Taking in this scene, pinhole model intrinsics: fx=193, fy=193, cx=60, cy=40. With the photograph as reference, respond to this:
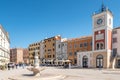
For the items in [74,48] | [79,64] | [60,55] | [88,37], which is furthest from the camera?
[60,55]

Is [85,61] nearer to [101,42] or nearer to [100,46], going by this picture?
[100,46]

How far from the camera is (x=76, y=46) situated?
67.1 metres

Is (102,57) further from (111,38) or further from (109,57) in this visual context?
(111,38)

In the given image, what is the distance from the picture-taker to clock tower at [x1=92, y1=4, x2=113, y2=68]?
50000 mm

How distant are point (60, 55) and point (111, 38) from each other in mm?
28267

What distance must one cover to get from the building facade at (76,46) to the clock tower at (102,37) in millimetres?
8100

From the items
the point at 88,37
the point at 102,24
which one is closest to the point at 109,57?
the point at 102,24

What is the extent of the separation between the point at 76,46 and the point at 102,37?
53.8 ft

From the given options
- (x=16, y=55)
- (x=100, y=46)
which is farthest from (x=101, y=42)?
(x=16, y=55)

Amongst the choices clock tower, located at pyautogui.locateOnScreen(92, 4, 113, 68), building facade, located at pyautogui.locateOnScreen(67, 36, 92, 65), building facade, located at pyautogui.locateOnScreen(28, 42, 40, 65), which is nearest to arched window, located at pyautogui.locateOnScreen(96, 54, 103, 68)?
clock tower, located at pyautogui.locateOnScreen(92, 4, 113, 68)

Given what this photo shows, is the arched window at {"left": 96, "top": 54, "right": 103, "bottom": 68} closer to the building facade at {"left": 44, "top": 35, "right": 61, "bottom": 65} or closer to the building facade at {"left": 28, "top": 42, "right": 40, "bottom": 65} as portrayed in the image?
the building facade at {"left": 44, "top": 35, "right": 61, "bottom": 65}

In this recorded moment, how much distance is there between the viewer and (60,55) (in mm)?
76000

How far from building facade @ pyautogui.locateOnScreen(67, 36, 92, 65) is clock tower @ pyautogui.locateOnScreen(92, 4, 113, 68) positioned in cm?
810

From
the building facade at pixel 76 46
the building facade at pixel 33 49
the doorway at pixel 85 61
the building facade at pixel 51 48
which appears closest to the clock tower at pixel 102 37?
the doorway at pixel 85 61
